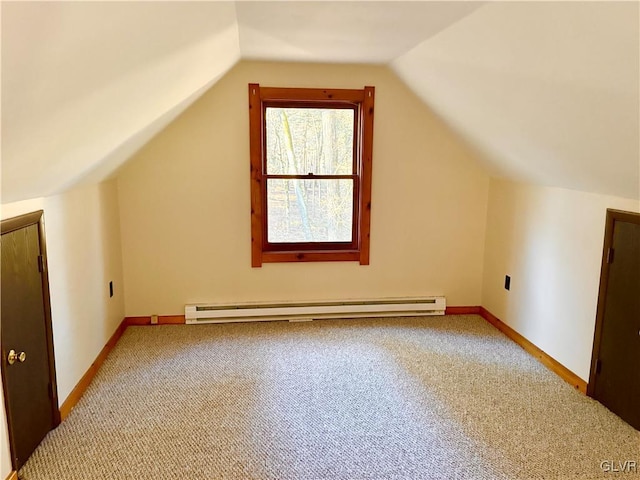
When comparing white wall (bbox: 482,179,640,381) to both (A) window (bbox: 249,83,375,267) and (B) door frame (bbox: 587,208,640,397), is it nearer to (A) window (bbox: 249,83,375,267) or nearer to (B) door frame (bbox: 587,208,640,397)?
(B) door frame (bbox: 587,208,640,397)

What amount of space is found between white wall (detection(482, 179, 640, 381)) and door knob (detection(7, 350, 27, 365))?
123 inches

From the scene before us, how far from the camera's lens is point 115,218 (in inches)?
146

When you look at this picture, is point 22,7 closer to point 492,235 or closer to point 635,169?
point 635,169

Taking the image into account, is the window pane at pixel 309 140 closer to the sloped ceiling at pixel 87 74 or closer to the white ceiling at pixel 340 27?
the white ceiling at pixel 340 27

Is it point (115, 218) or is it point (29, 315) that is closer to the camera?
point (29, 315)

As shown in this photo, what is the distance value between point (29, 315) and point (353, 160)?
266 cm

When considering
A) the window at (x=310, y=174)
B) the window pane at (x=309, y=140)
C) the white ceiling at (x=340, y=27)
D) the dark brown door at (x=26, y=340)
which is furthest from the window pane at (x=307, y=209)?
the dark brown door at (x=26, y=340)

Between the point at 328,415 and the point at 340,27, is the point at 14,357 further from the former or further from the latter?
the point at 340,27

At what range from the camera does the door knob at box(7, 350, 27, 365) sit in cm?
206

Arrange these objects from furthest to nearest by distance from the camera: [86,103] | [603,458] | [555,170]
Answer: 1. [555,170]
2. [603,458]
3. [86,103]

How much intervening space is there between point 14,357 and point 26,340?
135 millimetres

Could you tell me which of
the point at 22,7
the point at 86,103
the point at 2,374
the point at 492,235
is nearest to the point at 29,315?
the point at 2,374

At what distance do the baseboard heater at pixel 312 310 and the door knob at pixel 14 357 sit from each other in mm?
1828

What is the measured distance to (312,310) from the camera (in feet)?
13.4
